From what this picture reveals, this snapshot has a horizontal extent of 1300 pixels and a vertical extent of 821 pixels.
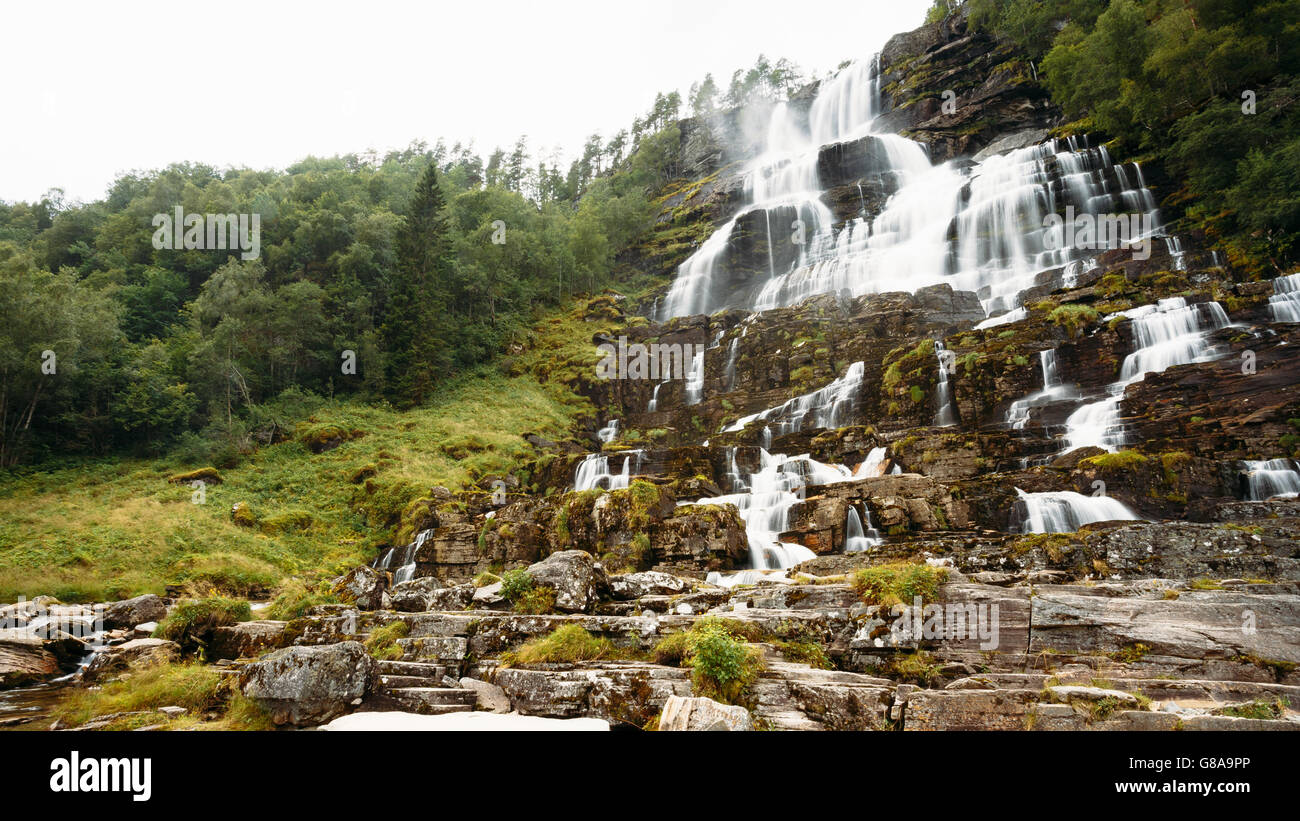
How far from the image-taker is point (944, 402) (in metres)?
24.5

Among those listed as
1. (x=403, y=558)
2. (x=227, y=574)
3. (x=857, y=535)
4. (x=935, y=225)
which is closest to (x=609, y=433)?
(x=403, y=558)

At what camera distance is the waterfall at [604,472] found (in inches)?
1031

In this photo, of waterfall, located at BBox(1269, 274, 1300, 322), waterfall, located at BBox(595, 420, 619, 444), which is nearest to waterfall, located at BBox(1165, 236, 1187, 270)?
waterfall, located at BBox(1269, 274, 1300, 322)

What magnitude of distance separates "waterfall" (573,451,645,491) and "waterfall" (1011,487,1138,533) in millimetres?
14985

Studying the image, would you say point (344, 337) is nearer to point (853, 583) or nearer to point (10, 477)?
point (10, 477)

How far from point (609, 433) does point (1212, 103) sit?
1562 inches

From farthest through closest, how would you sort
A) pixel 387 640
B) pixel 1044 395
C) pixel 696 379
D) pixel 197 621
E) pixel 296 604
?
pixel 696 379 → pixel 1044 395 → pixel 296 604 → pixel 197 621 → pixel 387 640

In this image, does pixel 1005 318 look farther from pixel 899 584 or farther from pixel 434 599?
pixel 434 599

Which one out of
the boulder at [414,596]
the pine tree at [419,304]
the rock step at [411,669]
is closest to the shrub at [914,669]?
the rock step at [411,669]

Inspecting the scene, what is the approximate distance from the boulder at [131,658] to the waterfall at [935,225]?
38041mm

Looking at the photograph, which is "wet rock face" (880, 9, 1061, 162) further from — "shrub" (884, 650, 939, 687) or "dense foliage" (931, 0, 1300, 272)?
"shrub" (884, 650, 939, 687)

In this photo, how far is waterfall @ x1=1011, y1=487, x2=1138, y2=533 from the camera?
14.9 m

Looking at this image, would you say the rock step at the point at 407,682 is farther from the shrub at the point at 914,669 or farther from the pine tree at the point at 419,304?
the pine tree at the point at 419,304

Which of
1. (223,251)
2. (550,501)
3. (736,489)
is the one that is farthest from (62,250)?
(736,489)
